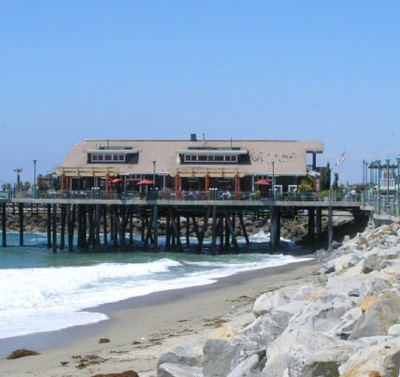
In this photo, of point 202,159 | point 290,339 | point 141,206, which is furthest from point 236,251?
point 290,339

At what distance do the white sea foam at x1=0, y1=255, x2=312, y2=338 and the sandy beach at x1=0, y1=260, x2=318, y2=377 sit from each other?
834 mm

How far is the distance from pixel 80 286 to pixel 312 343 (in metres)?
19.8

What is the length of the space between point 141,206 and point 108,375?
3712 cm

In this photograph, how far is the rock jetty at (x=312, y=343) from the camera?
24.5 feet

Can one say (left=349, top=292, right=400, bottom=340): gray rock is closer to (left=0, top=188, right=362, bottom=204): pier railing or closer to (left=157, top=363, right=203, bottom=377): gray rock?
(left=157, top=363, right=203, bottom=377): gray rock

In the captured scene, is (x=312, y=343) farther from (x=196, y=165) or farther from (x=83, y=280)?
(x=196, y=165)

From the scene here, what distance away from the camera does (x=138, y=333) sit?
1695cm

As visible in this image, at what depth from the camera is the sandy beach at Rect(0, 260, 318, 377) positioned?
12.8 meters

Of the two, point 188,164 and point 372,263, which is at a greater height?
point 188,164

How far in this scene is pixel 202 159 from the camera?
53.6 metres

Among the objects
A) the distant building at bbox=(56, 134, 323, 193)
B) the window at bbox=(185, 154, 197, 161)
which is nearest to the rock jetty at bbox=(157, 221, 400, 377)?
the distant building at bbox=(56, 134, 323, 193)

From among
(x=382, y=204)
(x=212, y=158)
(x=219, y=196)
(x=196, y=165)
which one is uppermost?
(x=212, y=158)

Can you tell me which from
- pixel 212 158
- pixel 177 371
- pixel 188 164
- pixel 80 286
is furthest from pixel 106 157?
pixel 177 371

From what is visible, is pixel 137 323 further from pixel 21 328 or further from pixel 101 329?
pixel 21 328
